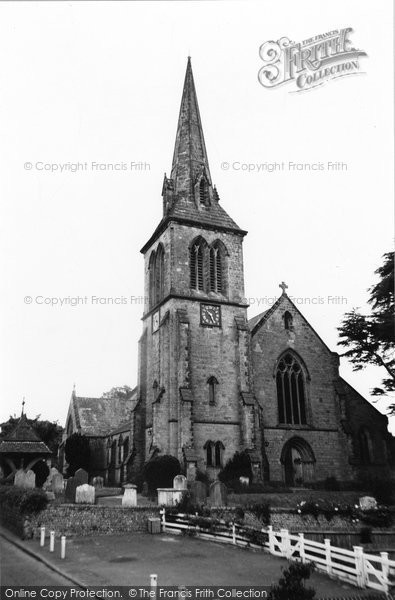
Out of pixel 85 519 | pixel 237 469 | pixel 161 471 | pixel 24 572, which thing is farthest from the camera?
pixel 237 469

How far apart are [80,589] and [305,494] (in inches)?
679

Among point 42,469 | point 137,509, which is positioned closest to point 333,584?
point 137,509

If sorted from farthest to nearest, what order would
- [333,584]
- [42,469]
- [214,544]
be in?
[42,469], [214,544], [333,584]

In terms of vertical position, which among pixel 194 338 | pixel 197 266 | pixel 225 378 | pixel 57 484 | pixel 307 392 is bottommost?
pixel 57 484

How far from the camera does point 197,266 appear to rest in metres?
34.8

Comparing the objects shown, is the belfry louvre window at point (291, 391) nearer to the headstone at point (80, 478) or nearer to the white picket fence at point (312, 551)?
the headstone at point (80, 478)

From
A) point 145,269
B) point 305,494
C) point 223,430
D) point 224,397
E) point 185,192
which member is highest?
point 185,192

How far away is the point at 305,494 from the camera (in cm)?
2552

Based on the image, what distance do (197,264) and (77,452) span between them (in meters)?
22.3

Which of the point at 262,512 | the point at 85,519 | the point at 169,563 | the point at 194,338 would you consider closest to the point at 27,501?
the point at 85,519

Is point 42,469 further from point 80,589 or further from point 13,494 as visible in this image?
point 80,589

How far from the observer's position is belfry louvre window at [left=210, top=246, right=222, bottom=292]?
3477 cm

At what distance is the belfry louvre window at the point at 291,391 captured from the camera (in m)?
33.8

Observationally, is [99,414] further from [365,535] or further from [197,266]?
[365,535]
